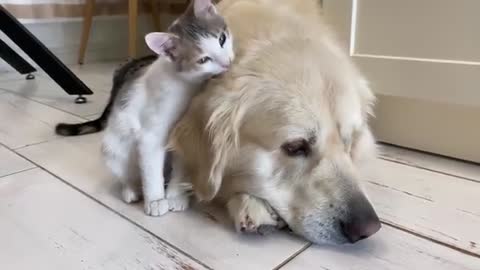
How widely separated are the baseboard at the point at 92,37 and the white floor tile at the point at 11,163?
202 centimetres

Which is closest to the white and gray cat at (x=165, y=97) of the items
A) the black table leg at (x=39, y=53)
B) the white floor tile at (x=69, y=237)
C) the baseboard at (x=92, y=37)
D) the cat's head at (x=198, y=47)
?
the cat's head at (x=198, y=47)

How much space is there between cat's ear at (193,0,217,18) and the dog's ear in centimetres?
19

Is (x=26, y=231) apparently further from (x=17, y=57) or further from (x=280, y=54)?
(x=17, y=57)

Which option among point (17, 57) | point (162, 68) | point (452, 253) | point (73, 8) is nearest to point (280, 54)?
point (162, 68)

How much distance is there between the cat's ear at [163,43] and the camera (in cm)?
91

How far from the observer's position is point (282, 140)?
2.96ft

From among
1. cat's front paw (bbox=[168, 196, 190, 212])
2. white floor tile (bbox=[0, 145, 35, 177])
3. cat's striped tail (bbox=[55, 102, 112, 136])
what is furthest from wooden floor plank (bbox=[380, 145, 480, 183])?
white floor tile (bbox=[0, 145, 35, 177])

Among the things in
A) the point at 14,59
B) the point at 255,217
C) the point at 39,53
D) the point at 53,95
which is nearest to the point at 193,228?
the point at 255,217

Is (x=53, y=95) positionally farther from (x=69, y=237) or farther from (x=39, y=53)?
(x=69, y=237)

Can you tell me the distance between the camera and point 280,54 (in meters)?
0.99

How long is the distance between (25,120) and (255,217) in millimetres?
1390

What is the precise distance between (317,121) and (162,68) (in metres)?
0.35

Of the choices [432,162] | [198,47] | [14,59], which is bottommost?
[432,162]

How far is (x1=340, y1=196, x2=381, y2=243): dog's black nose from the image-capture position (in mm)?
882
